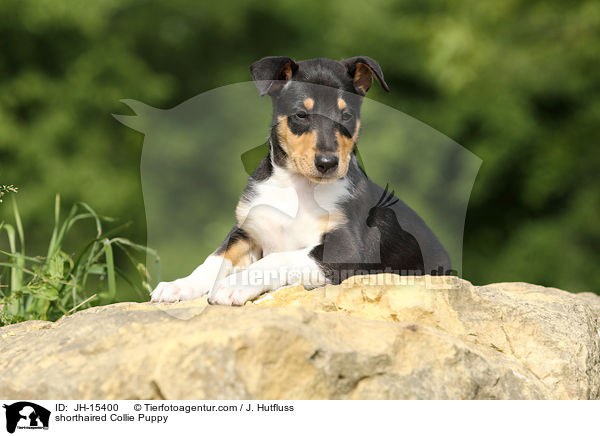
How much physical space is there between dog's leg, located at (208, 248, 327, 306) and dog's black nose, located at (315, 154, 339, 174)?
0.47 m

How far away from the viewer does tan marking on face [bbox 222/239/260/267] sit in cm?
412

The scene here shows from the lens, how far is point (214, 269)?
3961 mm

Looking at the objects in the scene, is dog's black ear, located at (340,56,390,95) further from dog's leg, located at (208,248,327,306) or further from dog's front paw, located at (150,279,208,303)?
dog's front paw, located at (150,279,208,303)

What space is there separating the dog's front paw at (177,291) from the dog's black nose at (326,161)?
3.03 feet

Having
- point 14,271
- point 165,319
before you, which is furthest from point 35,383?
point 14,271

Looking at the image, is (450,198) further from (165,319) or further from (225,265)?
(165,319)

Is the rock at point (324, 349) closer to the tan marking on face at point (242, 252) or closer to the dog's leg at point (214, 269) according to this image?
the dog's leg at point (214, 269)

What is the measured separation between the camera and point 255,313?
292cm

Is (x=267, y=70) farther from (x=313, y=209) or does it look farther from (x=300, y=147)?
(x=313, y=209)

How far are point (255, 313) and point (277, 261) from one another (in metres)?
0.80

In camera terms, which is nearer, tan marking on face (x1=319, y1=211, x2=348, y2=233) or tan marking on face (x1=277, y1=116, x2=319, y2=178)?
tan marking on face (x1=277, y1=116, x2=319, y2=178)
